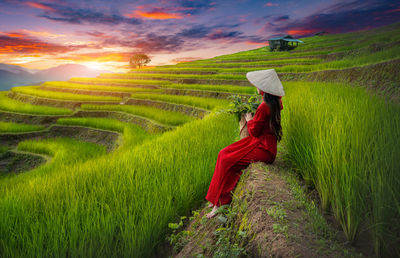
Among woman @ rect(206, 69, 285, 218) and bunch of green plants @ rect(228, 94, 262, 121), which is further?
bunch of green plants @ rect(228, 94, 262, 121)

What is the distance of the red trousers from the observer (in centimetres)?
185

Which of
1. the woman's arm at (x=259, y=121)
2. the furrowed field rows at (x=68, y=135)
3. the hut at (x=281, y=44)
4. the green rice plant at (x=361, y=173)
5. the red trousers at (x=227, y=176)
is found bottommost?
the furrowed field rows at (x=68, y=135)

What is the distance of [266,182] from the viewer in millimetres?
1566

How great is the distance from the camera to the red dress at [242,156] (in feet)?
6.16

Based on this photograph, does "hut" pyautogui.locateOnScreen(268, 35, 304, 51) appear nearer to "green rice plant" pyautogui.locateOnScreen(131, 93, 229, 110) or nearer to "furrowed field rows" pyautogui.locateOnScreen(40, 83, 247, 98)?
"furrowed field rows" pyautogui.locateOnScreen(40, 83, 247, 98)

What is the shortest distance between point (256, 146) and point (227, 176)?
0.38m

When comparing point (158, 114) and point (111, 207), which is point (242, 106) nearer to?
point (111, 207)

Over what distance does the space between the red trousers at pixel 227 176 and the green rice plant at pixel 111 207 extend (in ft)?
1.24

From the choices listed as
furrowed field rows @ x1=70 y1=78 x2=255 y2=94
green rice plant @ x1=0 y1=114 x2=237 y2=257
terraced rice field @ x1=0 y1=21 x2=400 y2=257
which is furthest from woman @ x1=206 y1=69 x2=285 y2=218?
furrowed field rows @ x1=70 y1=78 x2=255 y2=94

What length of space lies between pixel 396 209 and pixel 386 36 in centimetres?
731

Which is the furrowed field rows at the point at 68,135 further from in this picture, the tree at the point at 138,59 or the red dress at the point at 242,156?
the tree at the point at 138,59

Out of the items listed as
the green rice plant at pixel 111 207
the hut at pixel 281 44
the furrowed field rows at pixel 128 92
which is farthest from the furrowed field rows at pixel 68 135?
the hut at pixel 281 44

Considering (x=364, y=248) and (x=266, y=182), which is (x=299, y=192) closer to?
(x=266, y=182)

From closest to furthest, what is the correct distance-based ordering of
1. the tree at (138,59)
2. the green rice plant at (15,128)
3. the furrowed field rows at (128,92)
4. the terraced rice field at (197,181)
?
the terraced rice field at (197,181)
the green rice plant at (15,128)
the furrowed field rows at (128,92)
the tree at (138,59)
